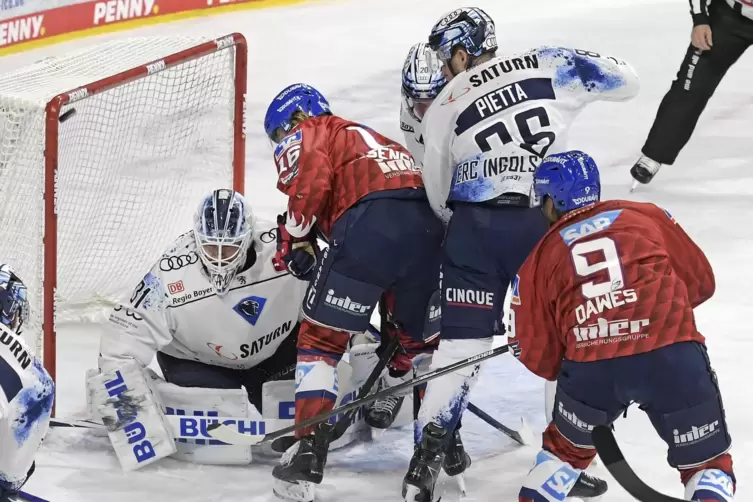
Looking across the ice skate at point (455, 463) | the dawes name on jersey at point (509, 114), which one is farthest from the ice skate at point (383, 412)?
the dawes name on jersey at point (509, 114)

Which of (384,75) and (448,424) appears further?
(384,75)

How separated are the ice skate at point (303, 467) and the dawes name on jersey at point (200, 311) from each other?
1.63 feet

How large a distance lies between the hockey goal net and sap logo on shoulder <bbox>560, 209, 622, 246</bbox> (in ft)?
5.30

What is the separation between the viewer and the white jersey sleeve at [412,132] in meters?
4.36

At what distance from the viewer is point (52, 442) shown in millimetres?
3906

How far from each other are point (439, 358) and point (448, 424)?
0.58ft

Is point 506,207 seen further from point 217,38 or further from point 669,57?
point 669,57

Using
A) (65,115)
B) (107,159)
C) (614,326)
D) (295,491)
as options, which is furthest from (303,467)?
(107,159)

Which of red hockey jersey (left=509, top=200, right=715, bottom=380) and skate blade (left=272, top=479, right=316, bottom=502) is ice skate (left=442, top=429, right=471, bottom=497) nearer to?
skate blade (left=272, top=479, right=316, bottom=502)

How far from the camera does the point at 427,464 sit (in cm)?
343

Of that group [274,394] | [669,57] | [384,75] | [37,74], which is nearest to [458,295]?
[274,394]

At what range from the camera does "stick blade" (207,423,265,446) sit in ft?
12.2

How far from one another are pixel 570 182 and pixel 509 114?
513 millimetres

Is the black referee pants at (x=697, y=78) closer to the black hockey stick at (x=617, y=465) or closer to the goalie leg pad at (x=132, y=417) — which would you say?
the goalie leg pad at (x=132, y=417)
